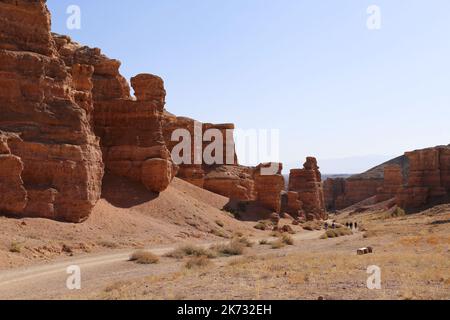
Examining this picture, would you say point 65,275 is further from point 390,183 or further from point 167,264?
point 390,183

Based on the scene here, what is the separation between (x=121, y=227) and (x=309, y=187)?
141 ft

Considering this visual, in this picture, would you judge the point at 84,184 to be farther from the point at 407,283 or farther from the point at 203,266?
the point at 407,283

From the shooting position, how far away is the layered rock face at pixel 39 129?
2619 cm

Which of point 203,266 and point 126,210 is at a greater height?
point 126,210

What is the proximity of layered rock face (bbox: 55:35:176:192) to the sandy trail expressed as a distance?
1451 cm

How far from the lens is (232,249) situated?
1107 inches

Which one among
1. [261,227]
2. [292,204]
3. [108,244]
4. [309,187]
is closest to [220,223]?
[261,227]

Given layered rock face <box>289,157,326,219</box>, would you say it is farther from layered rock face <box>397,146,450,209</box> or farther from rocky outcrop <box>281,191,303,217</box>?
layered rock face <box>397,146,450,209</box>

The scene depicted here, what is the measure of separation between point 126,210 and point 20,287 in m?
18.4

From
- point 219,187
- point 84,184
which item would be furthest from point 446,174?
point 84,184

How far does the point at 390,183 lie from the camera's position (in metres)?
92.4

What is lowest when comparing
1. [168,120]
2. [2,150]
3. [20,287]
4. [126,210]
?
[20,287]

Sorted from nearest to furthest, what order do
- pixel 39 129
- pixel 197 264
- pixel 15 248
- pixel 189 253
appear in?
1. pixel 197 264
2. pixel 15 248
3. pixel 189 253
4. pixel 39 129
